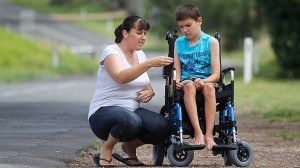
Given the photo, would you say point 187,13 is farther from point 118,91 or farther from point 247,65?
point 247,65

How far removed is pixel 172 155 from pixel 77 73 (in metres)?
30.5

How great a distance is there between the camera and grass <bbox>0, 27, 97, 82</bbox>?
37031 mm

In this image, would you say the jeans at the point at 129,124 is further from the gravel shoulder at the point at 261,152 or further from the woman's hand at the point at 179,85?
the gravel shoulder at the point at 261,152

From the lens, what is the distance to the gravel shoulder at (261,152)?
11.0 m

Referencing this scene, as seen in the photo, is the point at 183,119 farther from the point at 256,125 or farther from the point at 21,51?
the point at 21,51

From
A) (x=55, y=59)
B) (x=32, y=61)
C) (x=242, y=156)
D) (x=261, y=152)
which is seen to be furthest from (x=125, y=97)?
(x=55, y=59)

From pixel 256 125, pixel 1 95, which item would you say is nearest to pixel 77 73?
pixel 1 95

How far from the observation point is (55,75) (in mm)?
37656

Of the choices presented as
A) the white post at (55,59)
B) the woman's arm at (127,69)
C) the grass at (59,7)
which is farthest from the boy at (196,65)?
the grass at (59,7)

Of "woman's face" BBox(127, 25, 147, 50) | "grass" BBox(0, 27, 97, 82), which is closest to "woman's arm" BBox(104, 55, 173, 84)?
"woman's face" BBox(127, 25, 147, 50)

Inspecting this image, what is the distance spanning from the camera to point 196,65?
1076 cm

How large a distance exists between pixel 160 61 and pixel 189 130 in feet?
2.79

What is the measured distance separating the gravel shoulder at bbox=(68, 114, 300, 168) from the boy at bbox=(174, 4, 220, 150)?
477 millimetres

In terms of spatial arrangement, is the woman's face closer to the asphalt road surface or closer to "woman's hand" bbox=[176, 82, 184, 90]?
"woman's hand" bbox=[176, 82, 184, 90]
